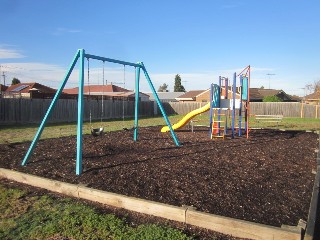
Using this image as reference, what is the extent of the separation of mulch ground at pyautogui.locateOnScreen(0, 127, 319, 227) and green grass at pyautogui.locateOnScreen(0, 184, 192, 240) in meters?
0.88

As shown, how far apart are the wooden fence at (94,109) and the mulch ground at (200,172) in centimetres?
295

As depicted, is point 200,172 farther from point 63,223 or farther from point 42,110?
point 42,110

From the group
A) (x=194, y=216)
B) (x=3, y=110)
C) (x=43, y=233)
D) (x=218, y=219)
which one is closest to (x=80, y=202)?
(x=43, y=233)

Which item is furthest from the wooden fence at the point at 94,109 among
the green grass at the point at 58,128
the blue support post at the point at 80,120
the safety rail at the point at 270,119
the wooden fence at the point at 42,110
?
the safety rail at the point at 270,119

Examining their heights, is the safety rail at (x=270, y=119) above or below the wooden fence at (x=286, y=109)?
below

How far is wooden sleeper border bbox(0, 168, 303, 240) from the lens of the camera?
12.9 feet

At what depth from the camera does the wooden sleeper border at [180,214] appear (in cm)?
394

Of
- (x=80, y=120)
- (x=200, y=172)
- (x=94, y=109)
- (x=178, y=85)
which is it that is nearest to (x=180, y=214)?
(x=200, y=172)


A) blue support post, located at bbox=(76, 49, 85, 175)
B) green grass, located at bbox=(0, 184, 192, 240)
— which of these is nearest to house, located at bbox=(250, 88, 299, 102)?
blue support post, located at bbox=(76, 49, 85, 175)

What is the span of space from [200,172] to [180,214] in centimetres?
255

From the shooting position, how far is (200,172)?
703 cm

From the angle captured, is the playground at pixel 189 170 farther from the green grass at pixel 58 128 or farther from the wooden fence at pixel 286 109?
the wooden fence at pixel 286 109

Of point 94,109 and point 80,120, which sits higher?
point 80,120

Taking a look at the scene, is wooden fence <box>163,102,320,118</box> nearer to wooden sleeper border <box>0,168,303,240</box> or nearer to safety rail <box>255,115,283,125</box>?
safety rail <box>255,115,283,125</box>
